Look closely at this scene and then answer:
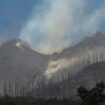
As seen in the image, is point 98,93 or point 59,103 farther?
point 59,103

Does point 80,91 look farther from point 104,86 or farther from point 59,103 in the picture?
point 59,103

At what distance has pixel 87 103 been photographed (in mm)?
45781

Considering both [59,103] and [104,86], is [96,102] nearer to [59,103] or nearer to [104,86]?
[104,86]

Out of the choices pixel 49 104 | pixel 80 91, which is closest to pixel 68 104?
pixel 49 104

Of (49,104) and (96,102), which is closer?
(96,102)

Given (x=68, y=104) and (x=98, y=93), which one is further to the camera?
(x=68, y=104)

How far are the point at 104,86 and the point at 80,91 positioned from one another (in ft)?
10.5

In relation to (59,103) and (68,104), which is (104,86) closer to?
(68,104)

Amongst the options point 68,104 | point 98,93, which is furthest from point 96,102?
point 68,104

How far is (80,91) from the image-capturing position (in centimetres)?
4716

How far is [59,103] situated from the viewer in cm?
11031

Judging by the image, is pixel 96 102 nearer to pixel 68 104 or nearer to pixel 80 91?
pixel 80 91

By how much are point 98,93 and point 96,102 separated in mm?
1199

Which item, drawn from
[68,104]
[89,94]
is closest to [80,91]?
[89,94]
